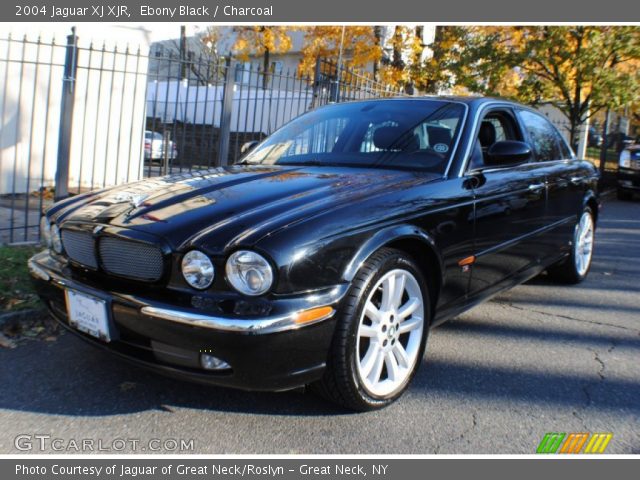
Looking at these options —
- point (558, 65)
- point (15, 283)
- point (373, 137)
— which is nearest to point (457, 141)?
point (373, 137)

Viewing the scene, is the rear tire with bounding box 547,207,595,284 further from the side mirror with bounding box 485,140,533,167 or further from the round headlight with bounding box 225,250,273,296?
the round headlight with bounding box 225,250,273,296

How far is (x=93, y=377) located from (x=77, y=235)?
0.82 m

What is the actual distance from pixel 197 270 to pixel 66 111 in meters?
4.21

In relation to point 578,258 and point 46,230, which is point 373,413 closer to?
point 46,230

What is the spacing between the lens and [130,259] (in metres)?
2.51

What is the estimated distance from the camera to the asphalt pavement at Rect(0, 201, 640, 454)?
2.48 m

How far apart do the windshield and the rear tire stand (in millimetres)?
2237

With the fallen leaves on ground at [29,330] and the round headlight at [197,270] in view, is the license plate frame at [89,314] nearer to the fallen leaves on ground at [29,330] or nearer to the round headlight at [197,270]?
the round headlight at [197,270]

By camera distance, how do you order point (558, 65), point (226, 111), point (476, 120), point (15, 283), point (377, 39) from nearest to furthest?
1. point (476, 120)
2. point (15, 283)
3. point (226, 111)
4. point (558, 65)
5. point (377, 39)

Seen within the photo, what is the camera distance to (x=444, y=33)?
14797 mm

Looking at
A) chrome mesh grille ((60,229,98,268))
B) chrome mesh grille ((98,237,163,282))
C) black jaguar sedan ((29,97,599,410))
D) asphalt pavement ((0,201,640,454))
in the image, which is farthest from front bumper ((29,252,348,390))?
asphalt pavement ((0,201,640,454))

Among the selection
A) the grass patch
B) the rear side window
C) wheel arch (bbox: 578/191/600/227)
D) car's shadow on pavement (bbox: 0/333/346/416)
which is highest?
the rear side window

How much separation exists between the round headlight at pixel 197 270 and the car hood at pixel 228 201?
Answer: 0.18 ft

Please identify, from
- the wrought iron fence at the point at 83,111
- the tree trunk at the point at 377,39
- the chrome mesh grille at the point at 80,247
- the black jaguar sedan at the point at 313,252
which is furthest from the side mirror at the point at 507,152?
the tree trunk at the point at 377,39
